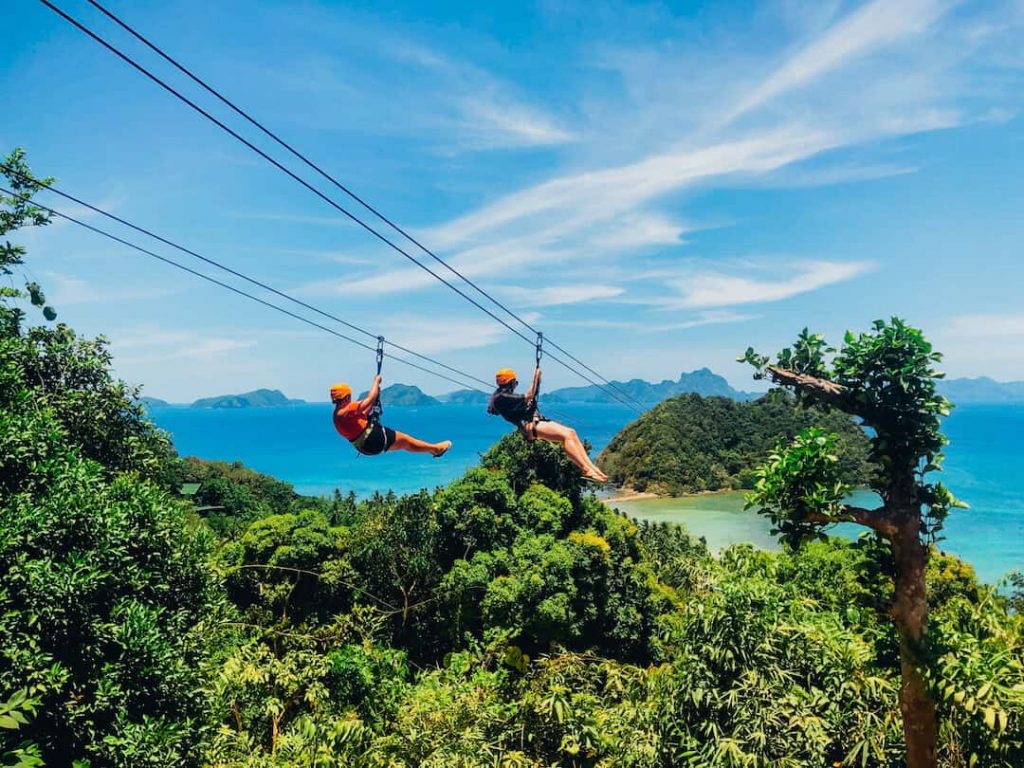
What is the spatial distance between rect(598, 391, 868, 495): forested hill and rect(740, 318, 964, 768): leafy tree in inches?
2302

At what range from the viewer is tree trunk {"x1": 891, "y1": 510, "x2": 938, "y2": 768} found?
4.89 meters

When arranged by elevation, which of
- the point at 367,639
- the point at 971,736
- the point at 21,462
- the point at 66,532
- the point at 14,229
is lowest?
the point at 367,639

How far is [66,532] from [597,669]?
6.90m

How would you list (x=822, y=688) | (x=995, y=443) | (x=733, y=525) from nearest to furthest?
(x=822, y=688), (x=733, y=525), (x=995, y=443)

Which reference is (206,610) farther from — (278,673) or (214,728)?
(278,673)

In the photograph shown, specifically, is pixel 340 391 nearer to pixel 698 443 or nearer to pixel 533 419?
pixel 533 419

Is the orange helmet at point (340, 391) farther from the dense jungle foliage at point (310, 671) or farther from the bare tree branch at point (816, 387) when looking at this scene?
the bare tree branch at point (816, 387)

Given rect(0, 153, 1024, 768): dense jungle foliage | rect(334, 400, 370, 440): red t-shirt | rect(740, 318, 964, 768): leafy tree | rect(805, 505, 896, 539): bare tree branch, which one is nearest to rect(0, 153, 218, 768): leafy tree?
rect(0, 153, 1024, 768): dense jungle foliage

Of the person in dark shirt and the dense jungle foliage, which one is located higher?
the person in dark shirt

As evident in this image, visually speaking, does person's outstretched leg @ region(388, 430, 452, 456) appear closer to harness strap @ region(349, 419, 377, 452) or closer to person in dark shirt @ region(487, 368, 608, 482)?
harness strap @ region(349, 419, 377, 452)

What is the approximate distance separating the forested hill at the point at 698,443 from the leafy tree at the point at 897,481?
5847 cm

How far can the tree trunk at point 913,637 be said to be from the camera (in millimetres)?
4887

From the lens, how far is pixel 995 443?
132250mm

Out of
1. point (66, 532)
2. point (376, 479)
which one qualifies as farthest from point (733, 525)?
point (376, 479)
